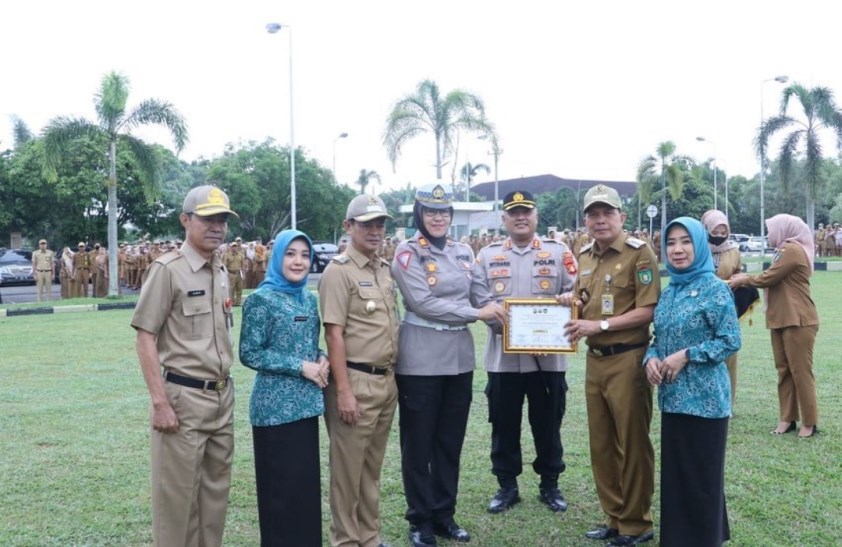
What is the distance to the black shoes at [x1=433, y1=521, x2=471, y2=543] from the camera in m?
4.49

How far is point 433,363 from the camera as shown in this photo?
439 centimetres

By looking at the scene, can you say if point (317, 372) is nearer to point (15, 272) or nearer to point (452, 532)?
point (452, 532)

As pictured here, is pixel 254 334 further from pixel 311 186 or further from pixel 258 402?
pixel 311 186

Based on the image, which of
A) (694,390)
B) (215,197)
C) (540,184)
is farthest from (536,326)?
(540,184)

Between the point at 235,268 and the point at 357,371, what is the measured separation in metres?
16.9

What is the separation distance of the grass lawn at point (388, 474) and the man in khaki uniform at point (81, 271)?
15.2 metres

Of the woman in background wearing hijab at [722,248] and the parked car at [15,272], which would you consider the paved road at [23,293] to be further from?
the woman in background wearing hijab at [722,248]

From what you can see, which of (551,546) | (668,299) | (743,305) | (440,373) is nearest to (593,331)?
(668,299)

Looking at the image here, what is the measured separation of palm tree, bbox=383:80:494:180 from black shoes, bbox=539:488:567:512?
2291 centimetres

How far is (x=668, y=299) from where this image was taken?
4.04 meters

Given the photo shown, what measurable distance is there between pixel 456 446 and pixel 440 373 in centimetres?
50

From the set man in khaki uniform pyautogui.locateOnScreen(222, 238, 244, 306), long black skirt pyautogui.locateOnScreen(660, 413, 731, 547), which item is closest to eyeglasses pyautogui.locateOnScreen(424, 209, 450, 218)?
long black skirt pyautogui.locateOnScreen(660, 413, 731, 547)

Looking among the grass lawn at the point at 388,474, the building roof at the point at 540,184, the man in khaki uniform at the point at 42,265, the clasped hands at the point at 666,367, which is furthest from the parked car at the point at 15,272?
the building roof at the point at 540,184

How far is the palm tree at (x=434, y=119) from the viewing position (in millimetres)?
27422
